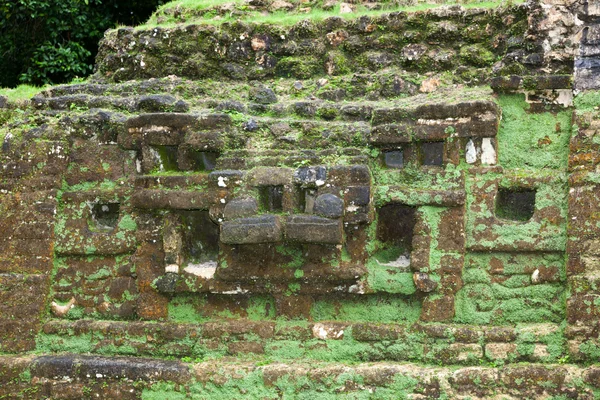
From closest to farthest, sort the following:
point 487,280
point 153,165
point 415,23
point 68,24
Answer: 1. point 487,280
2. point 153,165
3. point 415,23
4. point 68,24

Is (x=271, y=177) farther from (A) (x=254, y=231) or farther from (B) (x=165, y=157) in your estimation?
(B) (x=165, y=157)

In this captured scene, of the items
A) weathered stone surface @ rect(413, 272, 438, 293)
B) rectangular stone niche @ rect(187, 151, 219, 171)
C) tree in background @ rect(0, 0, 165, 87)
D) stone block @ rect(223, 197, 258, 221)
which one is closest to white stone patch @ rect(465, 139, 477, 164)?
weathered stone surface @ rect(413, 272, 438, 293)

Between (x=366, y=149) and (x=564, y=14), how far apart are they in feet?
5.95

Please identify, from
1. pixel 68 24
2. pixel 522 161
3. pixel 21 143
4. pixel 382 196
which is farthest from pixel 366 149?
pixel 68 24

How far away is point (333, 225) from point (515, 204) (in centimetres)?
141

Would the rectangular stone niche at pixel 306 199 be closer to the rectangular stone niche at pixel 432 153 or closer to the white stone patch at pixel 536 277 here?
the rectangular stone niche at pixel 432 153

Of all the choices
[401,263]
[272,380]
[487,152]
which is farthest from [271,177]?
[487,152]

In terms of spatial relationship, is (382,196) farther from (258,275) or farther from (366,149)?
(258,275)

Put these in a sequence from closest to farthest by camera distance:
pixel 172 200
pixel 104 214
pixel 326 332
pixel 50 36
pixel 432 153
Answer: pixel 326 332
pixel 432 153
pixel 172 200
pixel 104 214
pixel 50 36

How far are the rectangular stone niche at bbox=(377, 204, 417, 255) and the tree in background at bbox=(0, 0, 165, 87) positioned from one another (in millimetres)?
7594

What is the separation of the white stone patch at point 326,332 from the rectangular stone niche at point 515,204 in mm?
1468

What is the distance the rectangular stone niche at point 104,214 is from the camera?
658 centimetres

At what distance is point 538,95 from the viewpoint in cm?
584

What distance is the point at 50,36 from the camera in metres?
12.5
